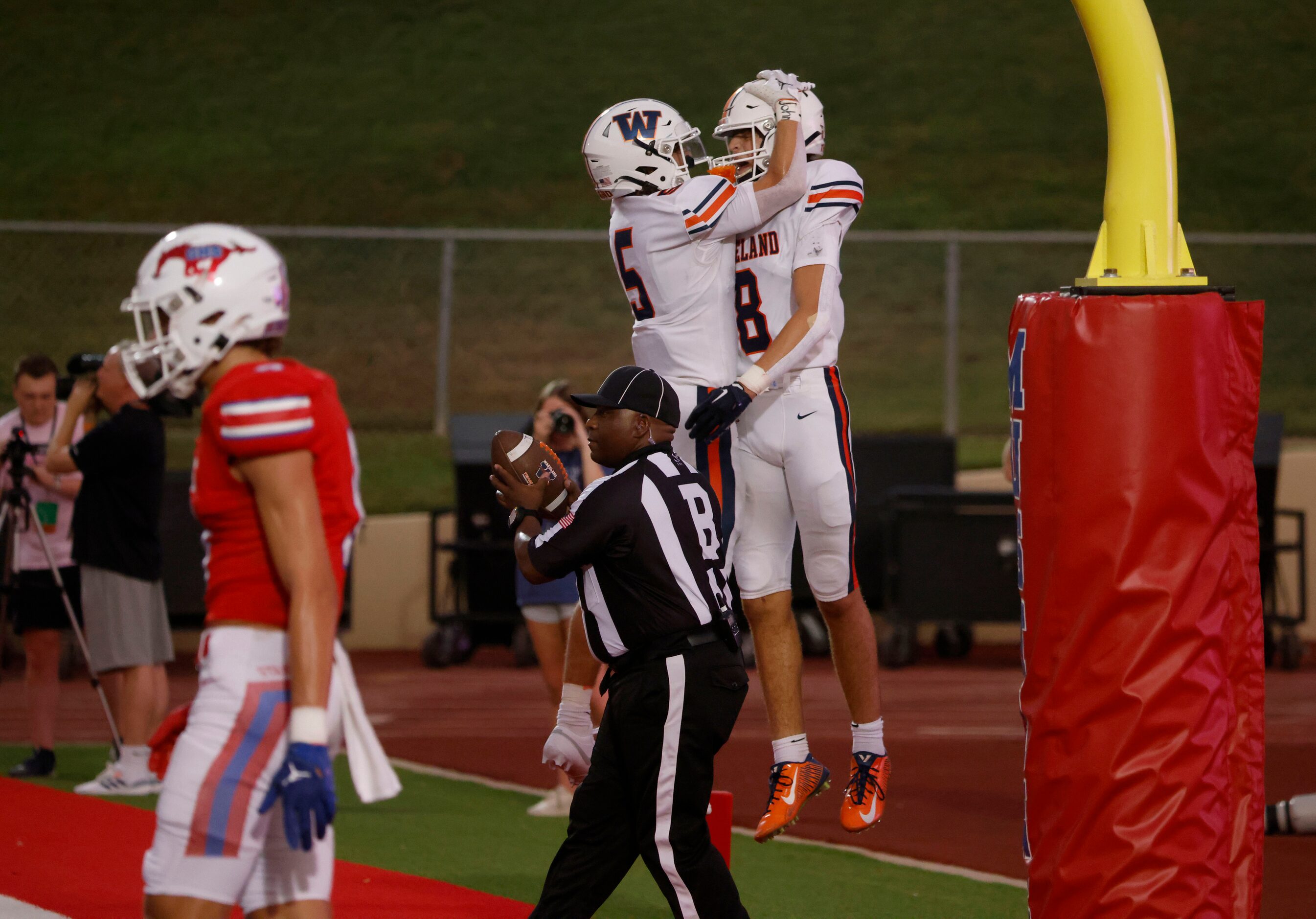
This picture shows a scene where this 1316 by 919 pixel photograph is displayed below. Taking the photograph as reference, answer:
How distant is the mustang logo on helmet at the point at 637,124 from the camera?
5957 millimetres

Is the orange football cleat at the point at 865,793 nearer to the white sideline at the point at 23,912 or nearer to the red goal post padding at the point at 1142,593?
the red goal post padding at the point at 1142,593

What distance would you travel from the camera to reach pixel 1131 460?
163 inches

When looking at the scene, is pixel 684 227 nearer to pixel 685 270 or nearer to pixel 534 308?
pixel 685 270

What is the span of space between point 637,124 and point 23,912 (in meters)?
3.51

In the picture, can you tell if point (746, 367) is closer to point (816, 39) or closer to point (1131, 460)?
point (1131, 460)

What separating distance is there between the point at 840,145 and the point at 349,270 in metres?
11.8

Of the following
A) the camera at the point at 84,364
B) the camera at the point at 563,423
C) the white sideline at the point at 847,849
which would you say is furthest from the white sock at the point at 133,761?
the camera at the point at 563,423

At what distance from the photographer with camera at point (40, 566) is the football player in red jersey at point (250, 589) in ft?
18.6

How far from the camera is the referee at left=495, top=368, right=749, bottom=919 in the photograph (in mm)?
4875

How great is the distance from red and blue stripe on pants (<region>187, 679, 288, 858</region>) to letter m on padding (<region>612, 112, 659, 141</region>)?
3.04 m

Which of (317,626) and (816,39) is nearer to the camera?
(317,626)

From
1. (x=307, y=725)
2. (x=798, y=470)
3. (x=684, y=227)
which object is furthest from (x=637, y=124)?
(x=307, y=725)

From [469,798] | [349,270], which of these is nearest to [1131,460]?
[469,798]

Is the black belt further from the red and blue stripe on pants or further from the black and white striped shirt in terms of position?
the red and blue stripe on pants
